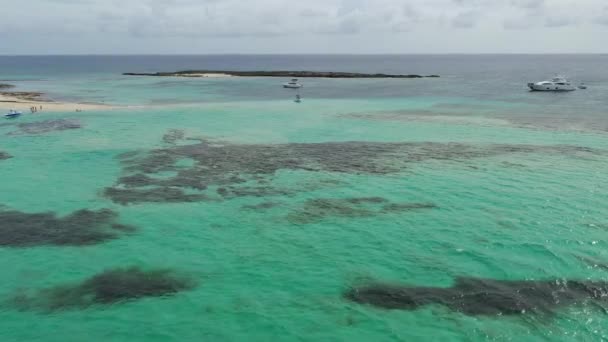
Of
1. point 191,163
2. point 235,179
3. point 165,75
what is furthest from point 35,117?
point 165,75

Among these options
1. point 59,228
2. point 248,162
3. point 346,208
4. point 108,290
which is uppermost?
point 248,162

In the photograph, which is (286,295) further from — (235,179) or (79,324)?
(235,179)

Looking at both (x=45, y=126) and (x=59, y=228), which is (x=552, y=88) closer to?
(x=45, y=126)

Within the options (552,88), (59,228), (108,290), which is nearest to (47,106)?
(59,228)

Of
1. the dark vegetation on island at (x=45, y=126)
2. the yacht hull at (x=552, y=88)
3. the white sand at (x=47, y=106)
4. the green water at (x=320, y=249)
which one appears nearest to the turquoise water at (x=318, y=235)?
the green water at (x=320, y=249)

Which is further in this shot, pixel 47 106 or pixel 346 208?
pixel 47 106

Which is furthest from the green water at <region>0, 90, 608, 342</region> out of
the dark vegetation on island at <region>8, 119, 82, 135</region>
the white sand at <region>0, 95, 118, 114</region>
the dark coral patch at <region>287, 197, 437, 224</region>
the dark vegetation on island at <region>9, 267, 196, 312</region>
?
the white sand at <region>0, 95, 118, 114</region>

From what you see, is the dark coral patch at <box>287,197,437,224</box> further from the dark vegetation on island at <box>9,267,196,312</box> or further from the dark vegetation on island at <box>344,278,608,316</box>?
the dark vegetation on island at <box>9,267,196,312</box>
